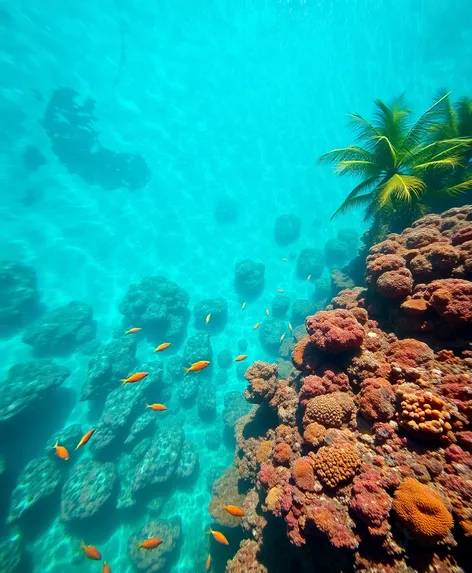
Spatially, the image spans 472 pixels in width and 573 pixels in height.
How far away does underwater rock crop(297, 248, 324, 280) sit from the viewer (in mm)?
24938

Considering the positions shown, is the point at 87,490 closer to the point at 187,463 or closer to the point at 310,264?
the point at 187,463

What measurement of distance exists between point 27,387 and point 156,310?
27.8 feet

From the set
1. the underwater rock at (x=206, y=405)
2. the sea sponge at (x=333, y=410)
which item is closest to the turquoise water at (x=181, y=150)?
the underwater rock at (x=206, y=405)

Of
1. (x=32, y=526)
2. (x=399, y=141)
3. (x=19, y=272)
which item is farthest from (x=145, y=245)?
(x=399, y=141)

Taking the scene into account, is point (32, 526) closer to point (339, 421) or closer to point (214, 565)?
point (214, 565)

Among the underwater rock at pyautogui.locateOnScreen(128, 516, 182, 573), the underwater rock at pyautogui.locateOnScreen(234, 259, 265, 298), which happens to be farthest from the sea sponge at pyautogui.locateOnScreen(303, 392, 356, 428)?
the underwater rock at pyautogui.locateOnScreen(234, 259, 265, 298)

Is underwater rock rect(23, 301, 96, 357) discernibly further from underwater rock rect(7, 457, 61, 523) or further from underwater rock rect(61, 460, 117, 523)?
underwater rock rect(61, 460, 117, 523)

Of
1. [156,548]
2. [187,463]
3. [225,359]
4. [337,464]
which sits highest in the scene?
[337,464]

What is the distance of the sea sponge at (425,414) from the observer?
323 centimetres

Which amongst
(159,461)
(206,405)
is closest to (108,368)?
(159,461)

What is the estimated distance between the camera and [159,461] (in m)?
11.9

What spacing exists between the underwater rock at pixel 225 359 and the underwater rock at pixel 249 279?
628 cm

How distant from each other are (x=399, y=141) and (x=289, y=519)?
1232cm

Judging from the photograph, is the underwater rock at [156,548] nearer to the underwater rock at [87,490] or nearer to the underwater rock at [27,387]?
the underwater rock at [87,490]
